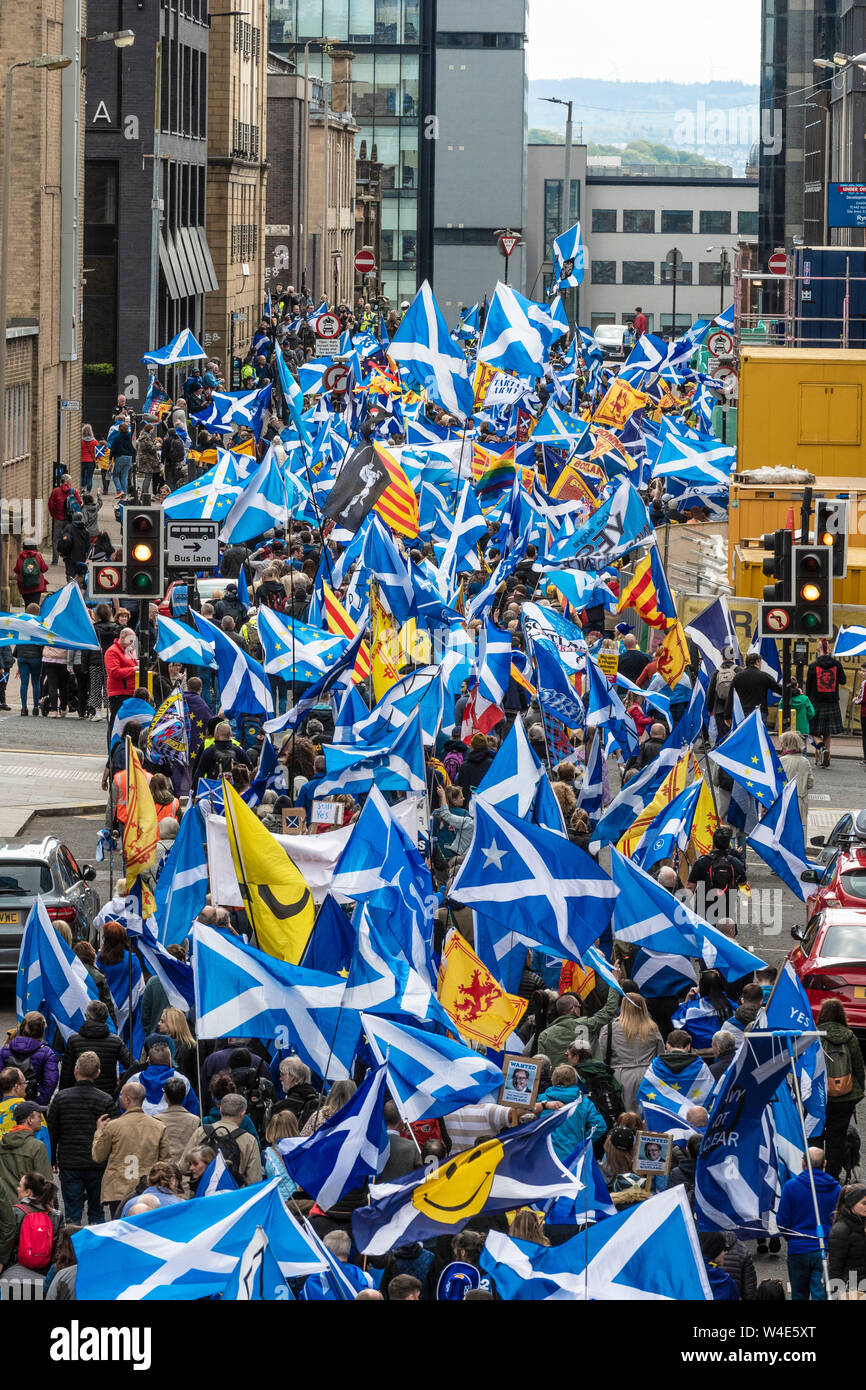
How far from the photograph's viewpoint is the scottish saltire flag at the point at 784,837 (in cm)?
1794

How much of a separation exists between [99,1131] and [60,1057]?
1.48 metres

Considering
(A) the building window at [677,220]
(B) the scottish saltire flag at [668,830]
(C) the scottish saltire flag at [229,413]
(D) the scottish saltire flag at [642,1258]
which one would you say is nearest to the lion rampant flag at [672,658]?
(B) the scottish saltire flag at [668,830]

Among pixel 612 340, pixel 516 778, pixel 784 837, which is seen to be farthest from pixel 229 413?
pixel 612 340

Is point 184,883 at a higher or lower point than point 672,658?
lower

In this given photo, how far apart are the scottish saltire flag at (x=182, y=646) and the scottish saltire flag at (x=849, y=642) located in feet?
24.8

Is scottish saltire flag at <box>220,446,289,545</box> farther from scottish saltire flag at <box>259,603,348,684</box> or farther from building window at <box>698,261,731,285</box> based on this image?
building window at <box>698,261,731,285</box>

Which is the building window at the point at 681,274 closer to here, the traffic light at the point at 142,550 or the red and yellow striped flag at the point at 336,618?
the red and yellow striped flag at the point at 336,618

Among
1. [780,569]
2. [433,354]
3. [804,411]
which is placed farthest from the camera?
[433,354]

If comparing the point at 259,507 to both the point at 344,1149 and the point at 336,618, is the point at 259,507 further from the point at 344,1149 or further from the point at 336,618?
the point at 344,1149

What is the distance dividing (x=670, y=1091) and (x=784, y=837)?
17.0 feet

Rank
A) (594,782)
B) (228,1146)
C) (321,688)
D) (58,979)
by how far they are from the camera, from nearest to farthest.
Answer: (228,1146)
(58,979)
(321,688)
(594,782)

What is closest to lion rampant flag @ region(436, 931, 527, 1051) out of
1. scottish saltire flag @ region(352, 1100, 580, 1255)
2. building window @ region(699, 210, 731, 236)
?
scottish saltire flag @ region(352, 1100, 580, 1255)

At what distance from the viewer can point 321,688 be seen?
20.4 metres

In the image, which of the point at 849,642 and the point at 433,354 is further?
the point at 433,354
